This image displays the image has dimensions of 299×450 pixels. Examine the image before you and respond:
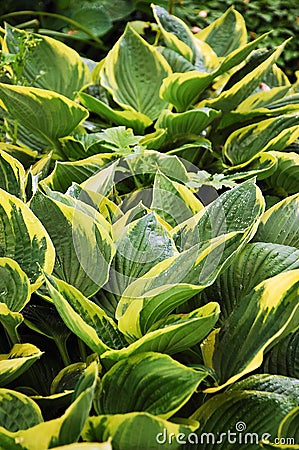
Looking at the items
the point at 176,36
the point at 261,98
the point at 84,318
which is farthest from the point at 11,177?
the point at 176,36

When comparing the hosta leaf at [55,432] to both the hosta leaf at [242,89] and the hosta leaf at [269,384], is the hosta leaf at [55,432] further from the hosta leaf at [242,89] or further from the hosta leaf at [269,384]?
the hosta leaf at [242,89]

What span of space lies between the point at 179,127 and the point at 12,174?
47cm

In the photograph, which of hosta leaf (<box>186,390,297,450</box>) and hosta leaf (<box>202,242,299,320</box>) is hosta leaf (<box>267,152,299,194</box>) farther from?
hosta leaf (<box>186,390,297,450</box>)

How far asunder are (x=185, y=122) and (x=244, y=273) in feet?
1.68

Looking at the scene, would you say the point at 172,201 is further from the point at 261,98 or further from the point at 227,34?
the point at 227,34

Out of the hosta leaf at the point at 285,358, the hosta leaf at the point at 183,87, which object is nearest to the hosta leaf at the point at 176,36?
the hosta leaf at the point at 183,87

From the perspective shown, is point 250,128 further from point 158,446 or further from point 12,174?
point 158,446

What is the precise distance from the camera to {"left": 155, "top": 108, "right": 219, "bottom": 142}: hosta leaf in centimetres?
123

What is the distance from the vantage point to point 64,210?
0.83 metres

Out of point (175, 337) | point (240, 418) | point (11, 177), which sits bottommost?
point (240, 418)

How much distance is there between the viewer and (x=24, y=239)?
81cm

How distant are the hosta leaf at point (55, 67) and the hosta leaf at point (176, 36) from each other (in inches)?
8.8

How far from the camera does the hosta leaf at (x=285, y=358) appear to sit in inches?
32.3

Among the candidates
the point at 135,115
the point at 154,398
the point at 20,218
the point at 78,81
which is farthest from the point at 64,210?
the point at 78,81
